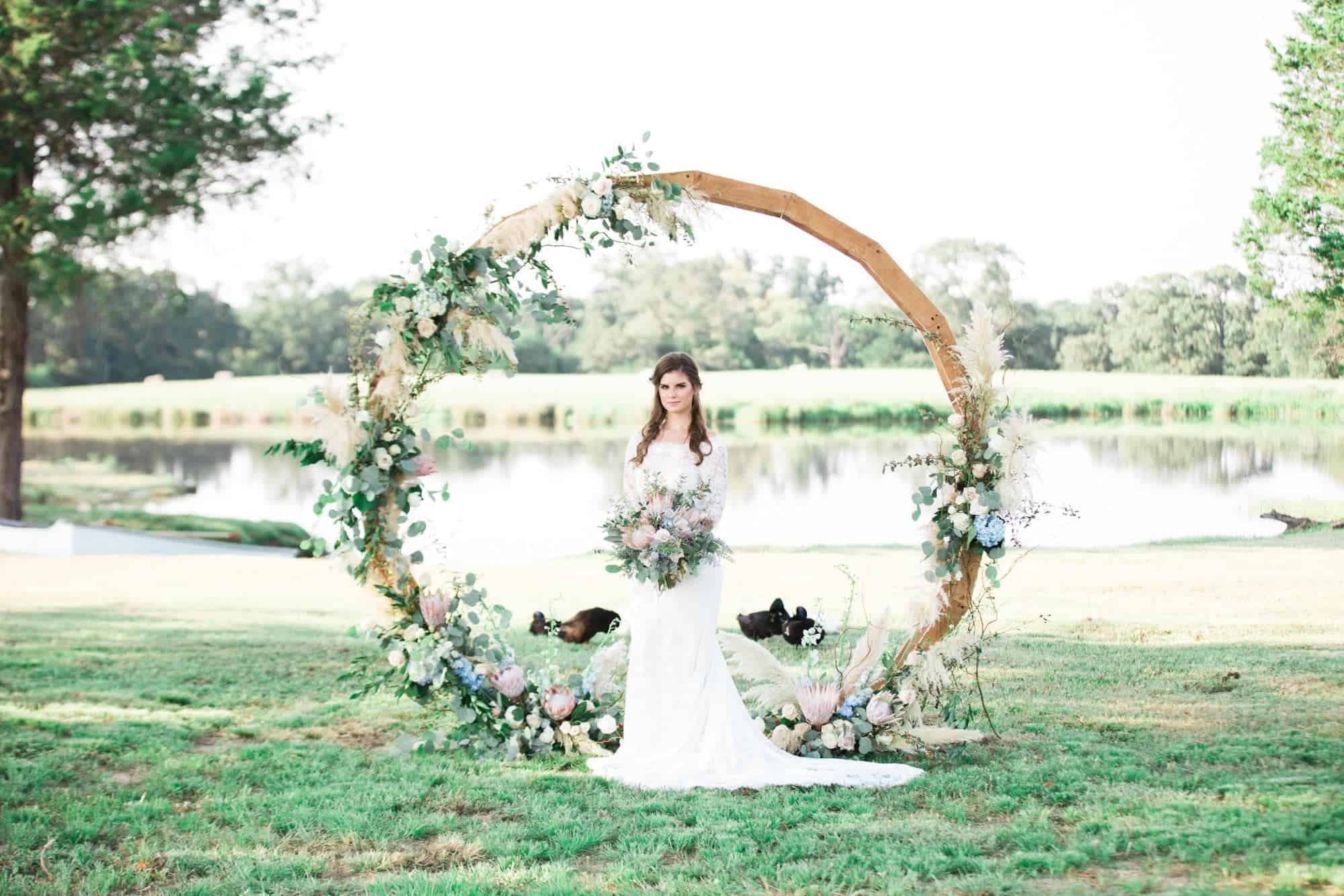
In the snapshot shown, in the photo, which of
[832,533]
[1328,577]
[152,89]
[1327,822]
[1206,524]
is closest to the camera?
[1327,822]

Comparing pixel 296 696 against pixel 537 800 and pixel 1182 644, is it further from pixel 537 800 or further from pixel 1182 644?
pixel 1182 644

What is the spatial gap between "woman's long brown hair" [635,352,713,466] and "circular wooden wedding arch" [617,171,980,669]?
33.6 inches

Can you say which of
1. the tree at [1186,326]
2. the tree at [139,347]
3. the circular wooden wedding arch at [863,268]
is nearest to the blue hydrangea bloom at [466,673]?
the circular wooden wedding arch at [863,268]

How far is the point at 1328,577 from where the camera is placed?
10477mm

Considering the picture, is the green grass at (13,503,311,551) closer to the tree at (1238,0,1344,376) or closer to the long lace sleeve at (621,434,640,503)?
the long lace sleeve at (621,434,640,503)

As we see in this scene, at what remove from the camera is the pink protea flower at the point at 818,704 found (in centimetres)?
557

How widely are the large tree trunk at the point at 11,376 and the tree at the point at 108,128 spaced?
0.06 feet

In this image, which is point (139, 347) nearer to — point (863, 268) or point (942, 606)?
point (863, 268)

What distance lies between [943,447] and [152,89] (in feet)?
44.2

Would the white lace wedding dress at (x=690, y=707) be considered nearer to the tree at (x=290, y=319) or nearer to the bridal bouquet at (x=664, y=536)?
the bridal bouquet at (x=664, y=536)

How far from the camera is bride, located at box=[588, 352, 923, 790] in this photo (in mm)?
5113

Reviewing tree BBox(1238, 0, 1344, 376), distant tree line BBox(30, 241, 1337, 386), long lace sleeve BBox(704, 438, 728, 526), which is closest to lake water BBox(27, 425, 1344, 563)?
distant tree line BBox(30, 241, 1337, 386)

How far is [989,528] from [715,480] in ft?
4.31

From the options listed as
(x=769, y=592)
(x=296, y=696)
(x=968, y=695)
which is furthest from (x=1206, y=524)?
(x=296, y=696)
